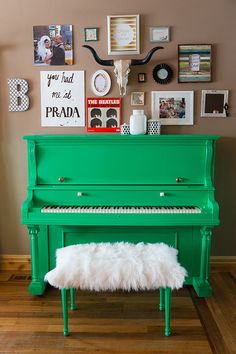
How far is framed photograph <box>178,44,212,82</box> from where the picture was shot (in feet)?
8.46

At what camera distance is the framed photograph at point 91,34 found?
2.59 m

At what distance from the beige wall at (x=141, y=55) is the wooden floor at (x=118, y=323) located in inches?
29.5

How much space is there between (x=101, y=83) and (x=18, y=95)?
720 mm

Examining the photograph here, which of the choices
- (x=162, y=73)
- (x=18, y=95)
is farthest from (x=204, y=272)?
(x=18, y=95)

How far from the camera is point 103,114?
2.68 metres

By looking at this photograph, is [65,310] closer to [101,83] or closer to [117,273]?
[117,273]

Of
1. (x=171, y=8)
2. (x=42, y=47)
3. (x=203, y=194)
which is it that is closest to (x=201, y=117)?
(x=203, y=194)

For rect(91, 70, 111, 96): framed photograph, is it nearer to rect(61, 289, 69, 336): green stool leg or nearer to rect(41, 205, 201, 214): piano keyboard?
rect(41, 205, 201, 214): piano keyboard

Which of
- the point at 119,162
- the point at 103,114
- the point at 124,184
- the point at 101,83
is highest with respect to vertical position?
the point at 101,83

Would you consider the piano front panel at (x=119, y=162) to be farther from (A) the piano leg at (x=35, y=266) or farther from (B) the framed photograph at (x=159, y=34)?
(B) the framed photograph at (x=159, y=34)

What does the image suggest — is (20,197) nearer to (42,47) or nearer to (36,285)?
(36,285)

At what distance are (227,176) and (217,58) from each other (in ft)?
3.28

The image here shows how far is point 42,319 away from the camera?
7.02 ft

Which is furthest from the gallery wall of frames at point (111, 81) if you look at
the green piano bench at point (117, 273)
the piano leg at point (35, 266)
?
the green piano bench at point (117, 273)
